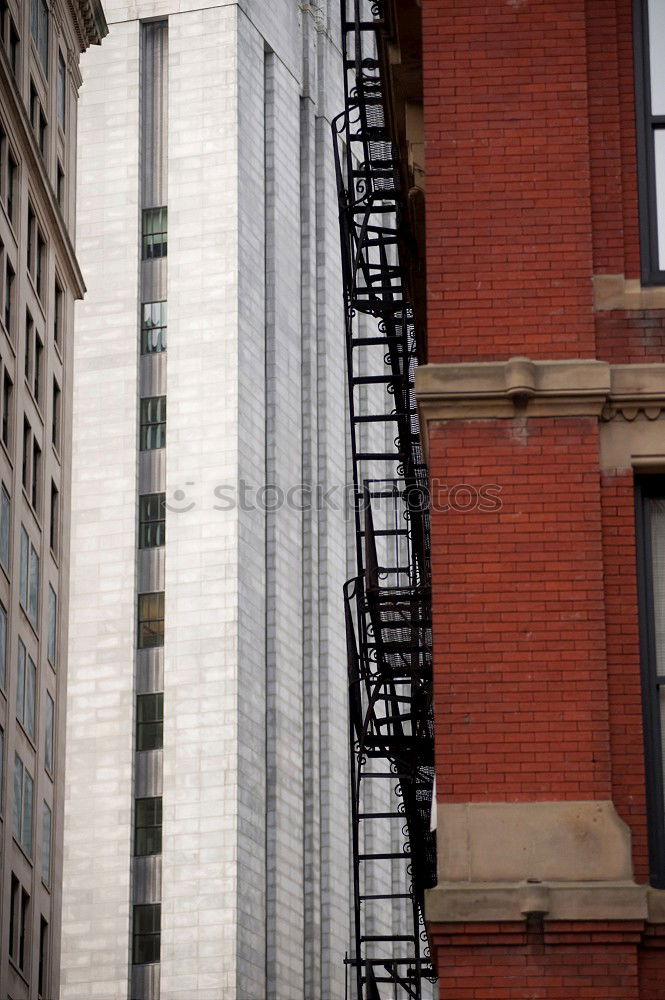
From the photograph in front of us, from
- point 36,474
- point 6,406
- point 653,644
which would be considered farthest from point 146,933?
point 653,644

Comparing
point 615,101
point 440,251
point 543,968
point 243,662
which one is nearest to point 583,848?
point 543,968

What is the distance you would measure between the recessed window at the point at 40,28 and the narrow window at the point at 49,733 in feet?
72.3

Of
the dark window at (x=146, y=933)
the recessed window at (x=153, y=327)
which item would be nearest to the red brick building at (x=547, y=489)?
the dark window at (x=146, y=933)

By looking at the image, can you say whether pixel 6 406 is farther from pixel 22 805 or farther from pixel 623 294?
pixel 623 294

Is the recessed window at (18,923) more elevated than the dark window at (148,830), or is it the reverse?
the dark window at (148,830)

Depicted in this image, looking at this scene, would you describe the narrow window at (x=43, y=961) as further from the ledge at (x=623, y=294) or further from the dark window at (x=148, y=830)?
the ledge at (x=623, y=294)

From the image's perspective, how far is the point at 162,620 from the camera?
291ft

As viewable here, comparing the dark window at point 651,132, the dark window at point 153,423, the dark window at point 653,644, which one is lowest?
the dark window at point 653,644

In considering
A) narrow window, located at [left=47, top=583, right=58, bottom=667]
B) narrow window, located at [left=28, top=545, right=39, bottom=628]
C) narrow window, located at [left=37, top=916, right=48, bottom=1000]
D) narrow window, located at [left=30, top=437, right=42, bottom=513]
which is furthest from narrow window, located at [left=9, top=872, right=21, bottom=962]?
narrow window, located at [left=30, top=437, right=42, bottom=513]

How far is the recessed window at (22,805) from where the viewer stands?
6100 centimetres

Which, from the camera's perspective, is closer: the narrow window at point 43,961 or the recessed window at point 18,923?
the recessed window at point 18,923

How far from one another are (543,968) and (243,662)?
73.5 m

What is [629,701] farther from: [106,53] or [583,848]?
[106,53]

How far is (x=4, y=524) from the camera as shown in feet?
199
